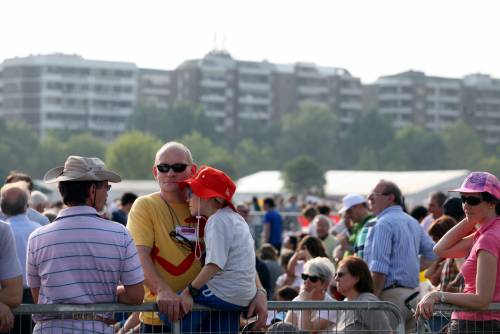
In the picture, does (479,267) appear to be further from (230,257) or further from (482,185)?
(230,257)

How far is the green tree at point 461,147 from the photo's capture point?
541ft

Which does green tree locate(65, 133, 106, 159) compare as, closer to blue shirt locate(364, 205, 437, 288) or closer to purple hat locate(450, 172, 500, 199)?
blue shirt locate(364, 205, 437, 288)

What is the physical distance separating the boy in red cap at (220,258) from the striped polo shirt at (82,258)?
14.9 inches

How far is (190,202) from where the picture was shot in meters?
7.00

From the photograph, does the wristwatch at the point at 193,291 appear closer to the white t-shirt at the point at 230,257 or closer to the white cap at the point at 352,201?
the white t-shirt at the point at 230,257

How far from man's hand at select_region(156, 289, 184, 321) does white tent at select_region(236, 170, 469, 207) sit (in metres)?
48.8

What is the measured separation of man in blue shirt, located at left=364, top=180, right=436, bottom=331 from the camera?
32.7ft

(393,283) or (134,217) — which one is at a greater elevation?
(134,217)

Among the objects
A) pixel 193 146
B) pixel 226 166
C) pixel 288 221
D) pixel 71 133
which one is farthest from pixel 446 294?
pixel 71 133

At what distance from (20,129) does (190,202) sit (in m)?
154

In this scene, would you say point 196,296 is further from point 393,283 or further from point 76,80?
point 76,80

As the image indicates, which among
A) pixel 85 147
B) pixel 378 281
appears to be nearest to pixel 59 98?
pixel 85 147

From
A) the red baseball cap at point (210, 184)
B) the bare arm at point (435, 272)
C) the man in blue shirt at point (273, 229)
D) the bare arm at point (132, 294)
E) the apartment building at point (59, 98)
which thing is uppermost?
the apartment building at point (59, 98)

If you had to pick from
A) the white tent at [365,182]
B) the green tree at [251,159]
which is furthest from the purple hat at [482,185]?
the green tree at [251,159]
